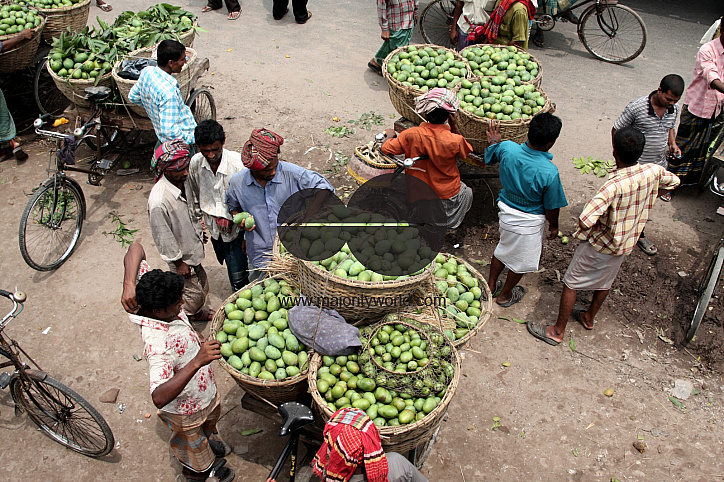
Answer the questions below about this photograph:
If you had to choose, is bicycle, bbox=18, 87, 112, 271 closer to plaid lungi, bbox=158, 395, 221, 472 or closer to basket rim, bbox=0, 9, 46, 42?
basket rim, bbox=0, 9, 46, 42

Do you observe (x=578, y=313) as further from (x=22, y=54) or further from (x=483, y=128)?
(x=22, y=54)

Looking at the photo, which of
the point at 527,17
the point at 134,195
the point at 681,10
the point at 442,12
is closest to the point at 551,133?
the point at 527,17

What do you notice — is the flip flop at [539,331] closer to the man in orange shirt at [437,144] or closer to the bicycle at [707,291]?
the bicycle at [707,291]

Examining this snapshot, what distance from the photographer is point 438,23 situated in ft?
31.2

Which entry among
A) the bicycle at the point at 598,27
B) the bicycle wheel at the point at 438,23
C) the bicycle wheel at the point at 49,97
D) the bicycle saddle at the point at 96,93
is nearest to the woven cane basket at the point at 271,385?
the bicycle saddle at the point at 96,93

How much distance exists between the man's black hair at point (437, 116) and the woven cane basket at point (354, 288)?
1.73m

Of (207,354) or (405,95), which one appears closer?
(207,354)

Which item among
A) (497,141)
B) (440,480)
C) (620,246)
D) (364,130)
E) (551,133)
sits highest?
(551,133)

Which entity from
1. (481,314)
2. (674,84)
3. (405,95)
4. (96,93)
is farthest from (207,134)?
(674,84)

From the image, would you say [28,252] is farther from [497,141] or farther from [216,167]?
[497,141]

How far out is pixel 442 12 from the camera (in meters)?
9.48

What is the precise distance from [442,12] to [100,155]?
6745 mm

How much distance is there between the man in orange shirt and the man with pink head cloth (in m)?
1.09

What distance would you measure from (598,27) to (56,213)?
9.92m
